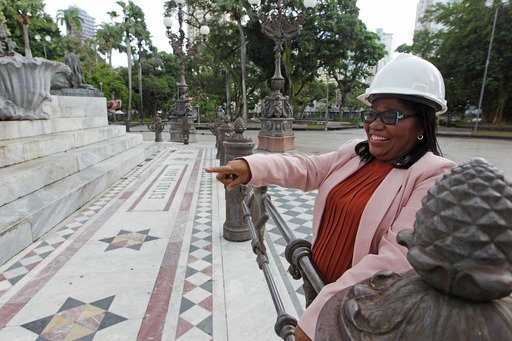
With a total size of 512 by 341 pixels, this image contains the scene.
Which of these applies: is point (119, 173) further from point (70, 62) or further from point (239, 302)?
point (239, 302)

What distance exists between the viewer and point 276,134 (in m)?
10.4

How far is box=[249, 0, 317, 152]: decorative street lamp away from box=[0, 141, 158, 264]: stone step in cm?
552

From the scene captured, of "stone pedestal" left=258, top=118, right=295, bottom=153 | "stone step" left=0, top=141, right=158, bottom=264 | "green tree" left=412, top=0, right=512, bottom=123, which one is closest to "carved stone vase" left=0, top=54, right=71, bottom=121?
"stone step" left=0, top=141, right=158, bottom=264

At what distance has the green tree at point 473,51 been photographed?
1936 cm

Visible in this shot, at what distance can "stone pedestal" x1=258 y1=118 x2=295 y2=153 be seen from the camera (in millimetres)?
10320

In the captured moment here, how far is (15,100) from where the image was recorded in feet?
17.4

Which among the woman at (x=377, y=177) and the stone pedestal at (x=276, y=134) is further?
the stone pedestal at (x=276, y=134)

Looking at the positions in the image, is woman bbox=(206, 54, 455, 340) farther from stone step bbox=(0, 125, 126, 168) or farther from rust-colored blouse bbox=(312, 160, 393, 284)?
stone step bbox=(0, 125, 126, 168)

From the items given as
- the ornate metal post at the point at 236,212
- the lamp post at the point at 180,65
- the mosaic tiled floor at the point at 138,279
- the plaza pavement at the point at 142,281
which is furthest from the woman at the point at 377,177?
the lamp post at the point at 180,65

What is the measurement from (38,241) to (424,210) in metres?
4.25

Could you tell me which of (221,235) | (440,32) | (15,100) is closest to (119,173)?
(15,100)

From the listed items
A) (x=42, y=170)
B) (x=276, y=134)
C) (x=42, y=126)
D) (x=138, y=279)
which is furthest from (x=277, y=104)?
(x=138, y=279)

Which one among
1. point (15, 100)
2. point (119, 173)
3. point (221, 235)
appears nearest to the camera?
point (221, 235)

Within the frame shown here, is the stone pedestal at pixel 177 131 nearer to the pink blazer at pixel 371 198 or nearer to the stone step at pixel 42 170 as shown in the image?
the stone step at pixel 42 170
